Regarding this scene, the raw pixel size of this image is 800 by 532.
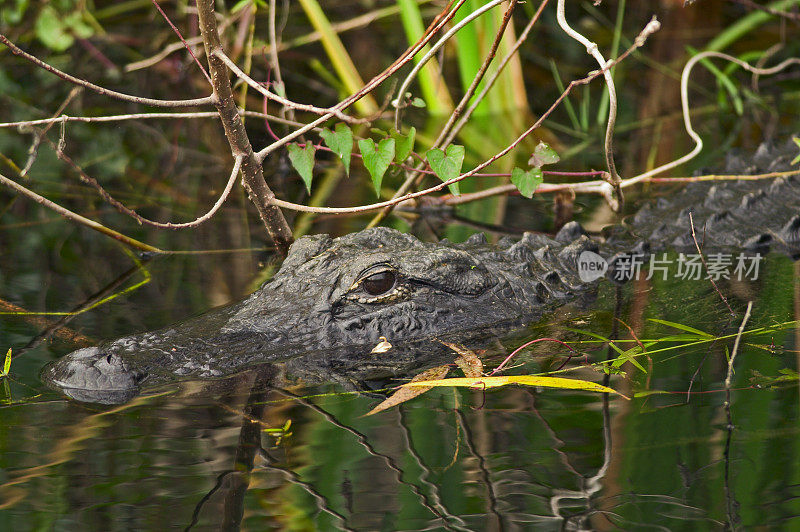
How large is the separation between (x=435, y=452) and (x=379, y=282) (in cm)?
109

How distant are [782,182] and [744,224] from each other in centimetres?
66

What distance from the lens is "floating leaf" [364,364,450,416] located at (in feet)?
9.92

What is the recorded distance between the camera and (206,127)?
8.34 metres

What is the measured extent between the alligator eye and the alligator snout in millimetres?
1003

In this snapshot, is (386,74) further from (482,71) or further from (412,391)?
(412,391)

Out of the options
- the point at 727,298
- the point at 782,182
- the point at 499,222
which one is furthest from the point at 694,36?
the point at 727,298

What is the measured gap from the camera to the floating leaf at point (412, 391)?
302 centimetres

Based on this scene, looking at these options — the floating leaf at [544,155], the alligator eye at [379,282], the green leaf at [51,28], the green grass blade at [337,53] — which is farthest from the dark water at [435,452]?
the green leaf at [51,28]

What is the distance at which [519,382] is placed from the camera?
10.4ft

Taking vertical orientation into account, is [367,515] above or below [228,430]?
below

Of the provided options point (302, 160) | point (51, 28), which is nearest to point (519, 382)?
point (302, 160)

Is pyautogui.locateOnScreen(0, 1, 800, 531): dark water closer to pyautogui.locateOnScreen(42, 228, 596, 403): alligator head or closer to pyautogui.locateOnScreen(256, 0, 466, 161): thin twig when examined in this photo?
pyautogui.locateOnScreen(42, 228, 596, 403): alligator head

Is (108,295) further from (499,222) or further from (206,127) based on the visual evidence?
(206,127)

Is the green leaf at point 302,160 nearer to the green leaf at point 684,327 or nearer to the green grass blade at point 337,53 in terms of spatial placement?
the green leaf at point 684,327
